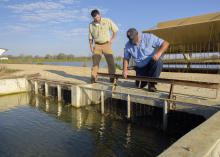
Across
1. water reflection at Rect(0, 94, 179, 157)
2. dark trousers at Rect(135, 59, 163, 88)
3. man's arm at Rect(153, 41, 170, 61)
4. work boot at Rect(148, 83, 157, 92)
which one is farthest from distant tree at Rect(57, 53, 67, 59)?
man's arm at Rect(153, 41, 170, 61)

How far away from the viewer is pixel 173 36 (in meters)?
16.2

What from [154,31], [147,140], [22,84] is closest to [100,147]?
[147,140]

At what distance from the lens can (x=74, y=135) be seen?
24.6 feet

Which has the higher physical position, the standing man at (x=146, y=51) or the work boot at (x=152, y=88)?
the standing man at (x=146, y=51)

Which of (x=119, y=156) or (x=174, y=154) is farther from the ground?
(x=174, y=154)

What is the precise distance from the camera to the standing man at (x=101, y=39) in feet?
34.5

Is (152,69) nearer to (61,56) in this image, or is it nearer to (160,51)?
(160,51)

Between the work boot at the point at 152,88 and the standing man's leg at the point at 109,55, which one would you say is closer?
the work boot at the point at 152,88

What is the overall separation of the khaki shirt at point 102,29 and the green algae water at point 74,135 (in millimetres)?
2569

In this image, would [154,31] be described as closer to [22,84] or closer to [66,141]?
[22,84]

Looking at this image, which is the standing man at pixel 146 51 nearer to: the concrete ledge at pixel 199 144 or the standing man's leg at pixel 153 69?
the standing man's leg at pixel 153 69

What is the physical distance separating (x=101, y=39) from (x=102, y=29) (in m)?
0.37

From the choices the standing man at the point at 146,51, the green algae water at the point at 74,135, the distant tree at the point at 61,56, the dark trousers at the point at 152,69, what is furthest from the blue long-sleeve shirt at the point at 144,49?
the distant tree at the point at 61,56

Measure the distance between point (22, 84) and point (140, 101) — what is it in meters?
8.62
